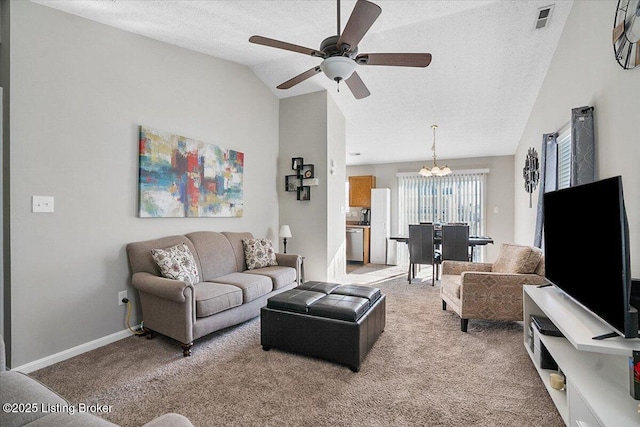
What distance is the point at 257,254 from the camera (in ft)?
12.0

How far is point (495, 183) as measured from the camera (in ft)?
20.8

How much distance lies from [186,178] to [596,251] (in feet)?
11.1

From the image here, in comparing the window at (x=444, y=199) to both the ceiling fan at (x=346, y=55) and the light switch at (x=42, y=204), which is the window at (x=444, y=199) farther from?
the light switch at (x=42, y=204)

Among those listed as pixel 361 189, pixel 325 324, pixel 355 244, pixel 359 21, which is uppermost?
pixel 359 21

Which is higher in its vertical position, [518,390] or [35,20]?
[35,20]

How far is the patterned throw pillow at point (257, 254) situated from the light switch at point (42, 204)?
1.89m

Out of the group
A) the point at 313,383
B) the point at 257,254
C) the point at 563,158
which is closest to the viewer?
the point at 313,383

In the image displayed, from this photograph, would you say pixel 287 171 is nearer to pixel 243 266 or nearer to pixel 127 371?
pixel 243 266

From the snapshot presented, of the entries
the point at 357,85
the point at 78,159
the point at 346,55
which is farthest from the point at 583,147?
the point at 78,159

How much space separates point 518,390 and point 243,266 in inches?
112

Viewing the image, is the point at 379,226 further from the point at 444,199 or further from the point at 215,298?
the point at 215,298

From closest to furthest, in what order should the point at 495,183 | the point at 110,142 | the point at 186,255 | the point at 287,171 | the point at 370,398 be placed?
the point at 370,398 → the point at 110,142 → the point at 186,255 → the point at 287,171 → the point at 495,183

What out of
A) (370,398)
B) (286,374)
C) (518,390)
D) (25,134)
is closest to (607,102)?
(518,390)

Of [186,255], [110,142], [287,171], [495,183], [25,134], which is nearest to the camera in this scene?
[25,134]
